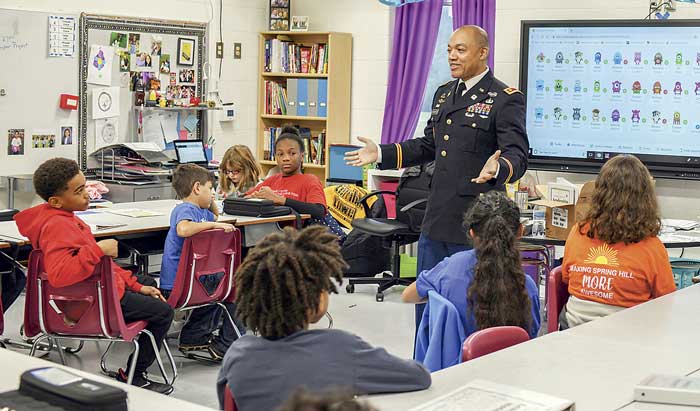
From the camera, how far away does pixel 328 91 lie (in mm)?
8820

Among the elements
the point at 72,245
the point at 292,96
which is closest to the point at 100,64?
the point at 292,96

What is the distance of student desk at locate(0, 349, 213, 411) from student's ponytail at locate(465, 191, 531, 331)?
4.27 ft

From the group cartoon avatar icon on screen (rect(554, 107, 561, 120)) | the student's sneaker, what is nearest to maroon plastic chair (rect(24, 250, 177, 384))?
the student's sneaker

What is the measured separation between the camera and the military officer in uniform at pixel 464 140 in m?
4.30

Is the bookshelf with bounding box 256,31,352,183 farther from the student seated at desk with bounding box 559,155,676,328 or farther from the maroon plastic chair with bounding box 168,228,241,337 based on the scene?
the student seated at desk with bounding box 559,155,676,328

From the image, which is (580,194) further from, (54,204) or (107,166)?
(107,166)

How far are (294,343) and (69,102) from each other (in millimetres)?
5609

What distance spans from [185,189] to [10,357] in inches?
91.8

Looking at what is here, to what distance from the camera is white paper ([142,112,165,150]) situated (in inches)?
316

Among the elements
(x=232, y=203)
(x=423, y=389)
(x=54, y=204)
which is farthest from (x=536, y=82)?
(x=423, y=389)

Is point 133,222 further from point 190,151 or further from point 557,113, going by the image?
point 557,113

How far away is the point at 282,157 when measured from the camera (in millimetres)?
5855

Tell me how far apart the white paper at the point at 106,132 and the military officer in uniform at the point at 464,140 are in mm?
3761

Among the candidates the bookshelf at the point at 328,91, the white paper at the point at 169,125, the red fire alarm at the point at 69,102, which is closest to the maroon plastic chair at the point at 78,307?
the red fire alarm at the point at 69,102
